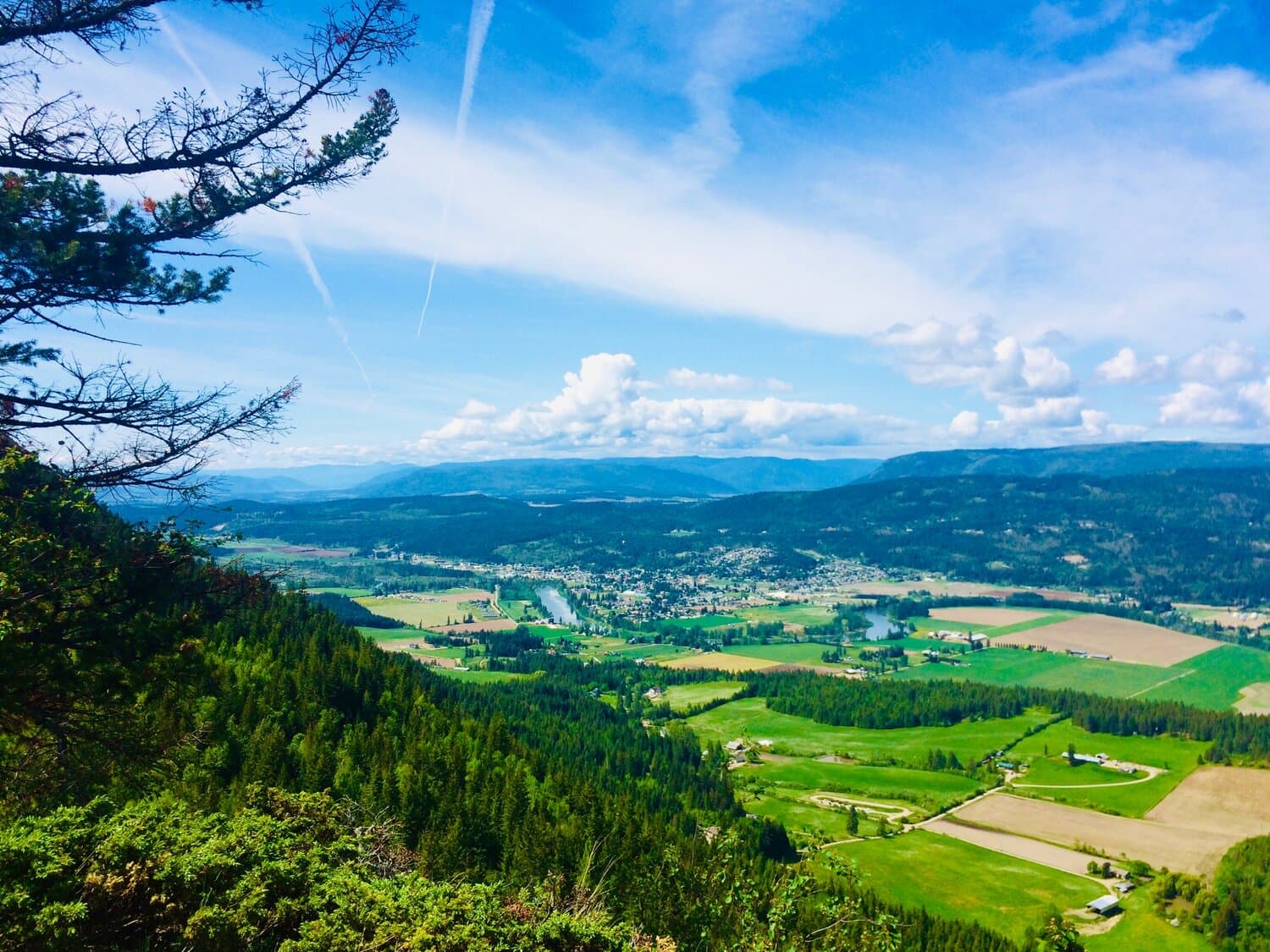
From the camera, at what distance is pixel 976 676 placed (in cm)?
13975

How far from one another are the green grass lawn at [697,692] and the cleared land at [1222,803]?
6154cm

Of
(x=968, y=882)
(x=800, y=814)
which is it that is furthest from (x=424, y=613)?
(x=968, y=882)

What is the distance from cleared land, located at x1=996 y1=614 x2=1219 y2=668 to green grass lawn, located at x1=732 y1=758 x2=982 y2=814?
289 feet

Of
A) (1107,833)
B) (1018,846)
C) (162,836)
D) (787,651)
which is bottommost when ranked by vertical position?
(787,651)

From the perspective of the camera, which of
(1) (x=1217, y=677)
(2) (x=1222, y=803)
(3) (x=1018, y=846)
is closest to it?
(3) (x=1018, y=846)

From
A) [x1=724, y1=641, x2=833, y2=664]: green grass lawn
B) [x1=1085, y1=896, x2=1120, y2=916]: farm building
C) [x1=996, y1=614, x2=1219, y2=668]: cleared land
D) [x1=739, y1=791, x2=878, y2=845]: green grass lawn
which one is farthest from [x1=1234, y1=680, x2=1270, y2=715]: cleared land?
[x1=739, y1=791, x2=878, y2=845]: green grass lawn

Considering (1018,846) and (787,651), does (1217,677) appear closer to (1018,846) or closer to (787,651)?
(787,651)

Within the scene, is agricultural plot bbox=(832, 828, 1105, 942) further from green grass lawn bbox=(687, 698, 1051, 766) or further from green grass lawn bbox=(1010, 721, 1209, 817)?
green grass lawn bbox=(687, 698, 1051, 766)

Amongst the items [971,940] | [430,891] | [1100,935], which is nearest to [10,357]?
[430,891]

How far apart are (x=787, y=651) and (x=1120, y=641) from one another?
7868cm

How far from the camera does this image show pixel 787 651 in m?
164

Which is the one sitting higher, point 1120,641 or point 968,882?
point 968,882

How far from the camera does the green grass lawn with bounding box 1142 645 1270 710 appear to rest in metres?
122

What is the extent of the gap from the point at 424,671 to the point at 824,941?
3409 inches
